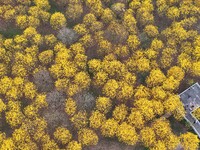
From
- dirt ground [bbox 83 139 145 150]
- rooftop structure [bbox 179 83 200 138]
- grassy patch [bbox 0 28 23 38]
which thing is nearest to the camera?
dirt ground [bbox 83 139 145 150]

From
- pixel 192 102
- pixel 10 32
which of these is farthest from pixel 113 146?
pixel 10 32

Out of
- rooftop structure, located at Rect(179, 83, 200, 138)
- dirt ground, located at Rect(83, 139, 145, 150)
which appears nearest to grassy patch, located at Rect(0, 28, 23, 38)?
dirt ground, located at Rect(83, 139, 145, 150)

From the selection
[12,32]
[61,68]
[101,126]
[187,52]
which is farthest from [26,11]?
[187,52]

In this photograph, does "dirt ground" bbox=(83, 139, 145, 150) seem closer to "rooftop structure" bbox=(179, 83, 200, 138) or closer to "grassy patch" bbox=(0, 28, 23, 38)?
"rooftop structure" bbox=(179, 83, 200, 138)

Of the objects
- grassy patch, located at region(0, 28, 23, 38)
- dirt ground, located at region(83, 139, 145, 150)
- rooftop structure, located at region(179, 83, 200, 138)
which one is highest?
grassy patch, located at region(0, 28, 23, 38)

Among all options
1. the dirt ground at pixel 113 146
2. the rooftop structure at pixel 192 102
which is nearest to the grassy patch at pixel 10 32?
the dirt ground at pixel 113 146

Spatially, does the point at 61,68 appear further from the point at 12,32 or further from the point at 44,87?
the point at 12,32

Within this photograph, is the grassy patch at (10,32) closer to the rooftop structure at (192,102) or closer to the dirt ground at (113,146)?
the dirt ground at (113,146)
